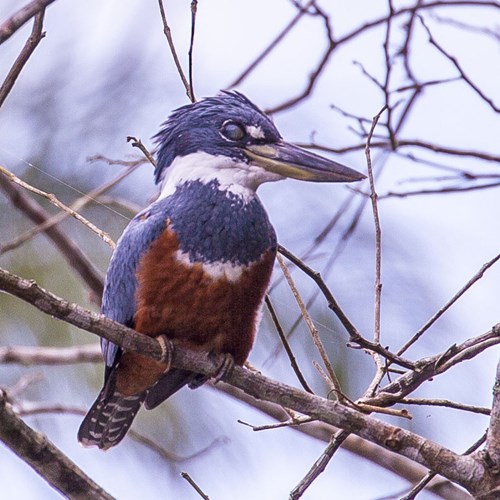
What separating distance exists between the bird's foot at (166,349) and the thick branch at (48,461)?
316 millimetres

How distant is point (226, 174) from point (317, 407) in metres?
0.77

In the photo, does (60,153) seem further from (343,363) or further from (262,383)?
(262,383)

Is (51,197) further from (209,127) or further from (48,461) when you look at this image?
(48,461)

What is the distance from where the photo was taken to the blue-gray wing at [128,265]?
8.01ft

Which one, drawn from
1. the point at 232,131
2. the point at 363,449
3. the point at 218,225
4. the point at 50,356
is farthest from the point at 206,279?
the point at 50,356

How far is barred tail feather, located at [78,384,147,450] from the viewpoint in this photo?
9.08 feet

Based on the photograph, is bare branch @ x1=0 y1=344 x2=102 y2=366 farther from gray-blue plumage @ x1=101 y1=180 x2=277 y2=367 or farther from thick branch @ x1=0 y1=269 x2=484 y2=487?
thick branch @ x1=0 y1=269 x2=484 y2=487

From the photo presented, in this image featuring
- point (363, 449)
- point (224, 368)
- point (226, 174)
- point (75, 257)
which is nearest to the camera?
point (224, 368)

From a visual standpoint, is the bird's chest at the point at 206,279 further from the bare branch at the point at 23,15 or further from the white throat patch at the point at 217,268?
the bare branch at the point at 23,15

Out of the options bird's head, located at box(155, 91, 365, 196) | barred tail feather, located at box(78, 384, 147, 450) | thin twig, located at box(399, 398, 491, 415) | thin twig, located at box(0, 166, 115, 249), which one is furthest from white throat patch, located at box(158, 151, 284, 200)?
thin twig, located at box(399, 398, 491, 415)

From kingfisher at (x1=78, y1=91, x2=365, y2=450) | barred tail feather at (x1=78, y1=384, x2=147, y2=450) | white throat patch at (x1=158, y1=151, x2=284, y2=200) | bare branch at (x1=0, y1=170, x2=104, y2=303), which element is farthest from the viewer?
bare branch at (x1=0, y1=170, x2=104, y2=303)

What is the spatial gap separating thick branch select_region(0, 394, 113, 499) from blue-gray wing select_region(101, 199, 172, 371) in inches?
15.4

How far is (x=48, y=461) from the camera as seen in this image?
85.3 inches

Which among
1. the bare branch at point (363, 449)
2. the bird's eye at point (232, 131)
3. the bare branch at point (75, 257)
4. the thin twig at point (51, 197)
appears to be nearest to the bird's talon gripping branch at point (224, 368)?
the thin twig at point (51, 197)
